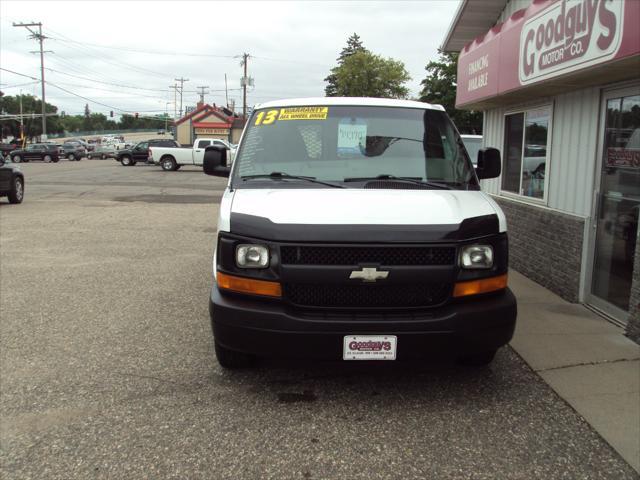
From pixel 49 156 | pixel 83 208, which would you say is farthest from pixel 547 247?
pixel 49 156

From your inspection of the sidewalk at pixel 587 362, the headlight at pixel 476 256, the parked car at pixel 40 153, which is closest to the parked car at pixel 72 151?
the parked car at pixel 40 153

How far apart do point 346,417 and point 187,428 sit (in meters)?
0.96

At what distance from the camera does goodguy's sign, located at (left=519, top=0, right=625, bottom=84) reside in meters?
4.70

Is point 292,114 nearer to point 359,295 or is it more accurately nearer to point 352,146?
point 352,146

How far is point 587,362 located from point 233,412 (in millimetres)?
2766

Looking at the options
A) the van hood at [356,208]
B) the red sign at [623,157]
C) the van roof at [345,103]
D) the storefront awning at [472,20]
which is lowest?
the van hood at [356,208]

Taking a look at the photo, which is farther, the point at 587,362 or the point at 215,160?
the point at 215,160

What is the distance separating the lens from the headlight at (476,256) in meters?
3.54

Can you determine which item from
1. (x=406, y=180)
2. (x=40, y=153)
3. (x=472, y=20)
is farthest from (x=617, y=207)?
(x=40, y=153)

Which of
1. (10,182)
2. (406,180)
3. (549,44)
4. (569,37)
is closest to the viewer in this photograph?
(406,180)

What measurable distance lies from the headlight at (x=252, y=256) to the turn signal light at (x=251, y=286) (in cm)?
9

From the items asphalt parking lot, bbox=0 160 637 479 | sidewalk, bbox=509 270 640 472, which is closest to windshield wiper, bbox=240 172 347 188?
asphalt parking lot, bbox=0 160 637 479

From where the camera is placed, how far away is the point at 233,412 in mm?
3676

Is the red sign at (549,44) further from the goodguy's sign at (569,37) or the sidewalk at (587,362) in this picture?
the sidewalk at (587,362)
